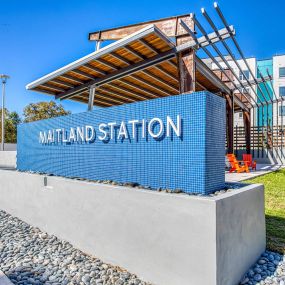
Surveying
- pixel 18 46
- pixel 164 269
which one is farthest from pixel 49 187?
pixel 18 46

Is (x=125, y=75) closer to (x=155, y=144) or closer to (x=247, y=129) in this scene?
(x=155, y=144)

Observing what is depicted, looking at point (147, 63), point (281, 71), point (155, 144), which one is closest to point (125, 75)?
point (147, 63)

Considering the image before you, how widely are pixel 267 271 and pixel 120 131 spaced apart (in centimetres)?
303

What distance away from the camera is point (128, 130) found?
433cm

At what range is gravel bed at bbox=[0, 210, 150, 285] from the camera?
11.1 feet

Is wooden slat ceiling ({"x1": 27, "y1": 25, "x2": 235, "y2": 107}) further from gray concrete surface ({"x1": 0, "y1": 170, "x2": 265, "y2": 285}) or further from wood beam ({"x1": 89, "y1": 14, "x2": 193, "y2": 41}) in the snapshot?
gray concrete surface ({"x1": 0, "y1": 170, "x2": 265, "y2": 285})

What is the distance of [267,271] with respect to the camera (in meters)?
3.42

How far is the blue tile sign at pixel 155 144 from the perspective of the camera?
3.36 meters

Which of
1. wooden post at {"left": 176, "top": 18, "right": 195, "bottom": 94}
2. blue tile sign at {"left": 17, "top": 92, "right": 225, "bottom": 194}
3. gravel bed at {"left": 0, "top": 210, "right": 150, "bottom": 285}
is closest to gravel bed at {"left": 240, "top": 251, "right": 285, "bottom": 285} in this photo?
blue tile sign at {"left": 17, "top": 92, "right": 225, "bottom": 194}

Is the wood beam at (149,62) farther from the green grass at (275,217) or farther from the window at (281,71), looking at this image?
the window at (281,71)

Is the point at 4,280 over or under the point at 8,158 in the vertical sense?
under

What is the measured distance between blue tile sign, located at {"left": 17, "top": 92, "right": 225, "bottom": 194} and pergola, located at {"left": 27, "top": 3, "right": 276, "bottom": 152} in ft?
12.0

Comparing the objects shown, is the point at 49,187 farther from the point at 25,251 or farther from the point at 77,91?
the point at 77,91

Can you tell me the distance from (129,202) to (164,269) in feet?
3.19
